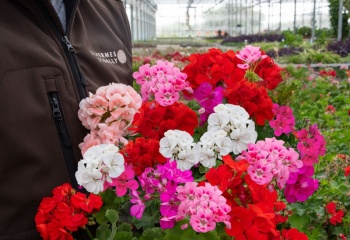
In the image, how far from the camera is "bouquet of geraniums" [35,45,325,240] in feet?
3.26

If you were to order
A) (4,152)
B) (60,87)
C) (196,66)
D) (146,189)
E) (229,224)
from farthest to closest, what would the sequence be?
(196,66), (60,87), (4,152), (146,189), (229,224)

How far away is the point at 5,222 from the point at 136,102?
1.48ft

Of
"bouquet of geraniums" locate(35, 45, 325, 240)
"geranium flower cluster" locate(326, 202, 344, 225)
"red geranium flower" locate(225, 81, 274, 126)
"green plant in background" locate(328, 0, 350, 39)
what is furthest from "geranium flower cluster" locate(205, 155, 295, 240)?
"green plant in background" locate(328, 0, 350, 39)

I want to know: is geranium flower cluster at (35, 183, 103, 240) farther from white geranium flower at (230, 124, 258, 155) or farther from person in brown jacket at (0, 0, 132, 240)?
white geranium flower at (230, 124, 258, 155)

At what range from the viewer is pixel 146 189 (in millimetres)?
1089

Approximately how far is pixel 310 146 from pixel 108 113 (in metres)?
0.60

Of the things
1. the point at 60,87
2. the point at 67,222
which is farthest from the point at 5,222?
the point at 60,87

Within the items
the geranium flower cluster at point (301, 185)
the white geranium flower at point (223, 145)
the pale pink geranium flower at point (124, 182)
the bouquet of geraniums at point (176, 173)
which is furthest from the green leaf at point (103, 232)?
the geranium flower cluster at point (301, 185)

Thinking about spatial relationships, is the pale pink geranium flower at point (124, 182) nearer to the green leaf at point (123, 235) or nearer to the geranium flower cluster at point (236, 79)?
the green leaf at point (123, 235)

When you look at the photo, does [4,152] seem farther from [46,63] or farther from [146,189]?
[146,189]

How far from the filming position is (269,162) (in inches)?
42.1

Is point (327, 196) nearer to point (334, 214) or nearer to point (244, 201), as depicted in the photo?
point (334, 214)

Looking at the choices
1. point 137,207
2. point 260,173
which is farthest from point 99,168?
point 260,173

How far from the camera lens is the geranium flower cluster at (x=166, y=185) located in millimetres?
1034
